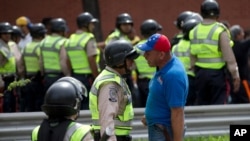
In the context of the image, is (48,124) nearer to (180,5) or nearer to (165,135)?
(165,135)

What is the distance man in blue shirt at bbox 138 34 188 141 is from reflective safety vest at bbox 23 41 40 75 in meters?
6.80

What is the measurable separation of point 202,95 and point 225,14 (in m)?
11.2

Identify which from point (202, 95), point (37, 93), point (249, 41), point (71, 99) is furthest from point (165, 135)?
point (249, 41)

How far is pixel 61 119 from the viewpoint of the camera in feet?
18.3

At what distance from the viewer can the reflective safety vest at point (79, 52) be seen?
516 inches

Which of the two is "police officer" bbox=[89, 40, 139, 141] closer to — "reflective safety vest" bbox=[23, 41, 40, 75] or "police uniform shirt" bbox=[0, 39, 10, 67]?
"police uniform shirt" bbox=[0, 39, 10, 67]

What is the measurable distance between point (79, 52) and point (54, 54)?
2.10ft

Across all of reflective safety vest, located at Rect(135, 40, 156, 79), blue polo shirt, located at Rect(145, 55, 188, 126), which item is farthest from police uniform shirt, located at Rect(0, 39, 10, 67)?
blue polo shirt, located at Rect(145, 55, 188, 126)

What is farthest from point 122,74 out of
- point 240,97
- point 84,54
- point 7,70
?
point 240,97

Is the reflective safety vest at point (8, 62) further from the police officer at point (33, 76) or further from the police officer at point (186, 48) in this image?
the police officer at point (186, 48)

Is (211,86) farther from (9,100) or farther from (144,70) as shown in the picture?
(9,100)

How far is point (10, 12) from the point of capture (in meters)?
22.3

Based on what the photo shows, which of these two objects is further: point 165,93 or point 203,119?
point 203,119

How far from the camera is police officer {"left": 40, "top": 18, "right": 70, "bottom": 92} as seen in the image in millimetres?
13484
